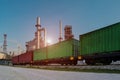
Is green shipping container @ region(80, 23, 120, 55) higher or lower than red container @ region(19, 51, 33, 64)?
higher

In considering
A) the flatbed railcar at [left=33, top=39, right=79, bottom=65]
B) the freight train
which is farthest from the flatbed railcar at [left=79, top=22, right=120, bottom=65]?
the flatbed railcar at [left=33, top=39, right=79, bottom=65]

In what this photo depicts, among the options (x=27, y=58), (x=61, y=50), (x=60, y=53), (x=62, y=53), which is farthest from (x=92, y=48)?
(x=27, y=58)

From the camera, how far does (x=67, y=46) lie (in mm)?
26328

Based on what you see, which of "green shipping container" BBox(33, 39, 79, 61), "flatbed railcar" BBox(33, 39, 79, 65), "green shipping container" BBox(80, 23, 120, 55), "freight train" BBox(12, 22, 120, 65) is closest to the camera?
"green shipping container" BBox(80, 23, 120, 55)

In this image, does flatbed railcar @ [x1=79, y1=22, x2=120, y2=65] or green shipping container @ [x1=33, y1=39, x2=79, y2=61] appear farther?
green shipping container @ [x1=33, y1=39, x2=79, y2=61]

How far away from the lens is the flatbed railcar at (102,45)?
17.6 meters

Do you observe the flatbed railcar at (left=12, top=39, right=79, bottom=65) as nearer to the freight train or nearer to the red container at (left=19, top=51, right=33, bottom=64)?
the freight train

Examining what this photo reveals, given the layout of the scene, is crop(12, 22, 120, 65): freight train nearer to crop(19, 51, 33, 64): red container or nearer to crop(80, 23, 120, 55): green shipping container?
crop(80, 23, 120, 55): green shipping container

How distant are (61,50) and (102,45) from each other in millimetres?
9615

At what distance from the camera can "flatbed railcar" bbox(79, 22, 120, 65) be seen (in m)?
17.6

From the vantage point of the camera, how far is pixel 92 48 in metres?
21.0

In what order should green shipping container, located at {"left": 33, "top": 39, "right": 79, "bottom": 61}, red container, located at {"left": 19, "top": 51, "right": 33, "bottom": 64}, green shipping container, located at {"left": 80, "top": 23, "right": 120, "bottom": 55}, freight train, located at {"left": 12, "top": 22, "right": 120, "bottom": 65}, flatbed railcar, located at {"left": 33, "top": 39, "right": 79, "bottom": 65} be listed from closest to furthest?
green shipping container, located at {"left": 80, "top": 23, "right": 120, "bottom": 55}
freight train, located at {"left": 12, "top": 22, "right": 120, "bottom": 65}
flatbed railcar, located at {"left": 33, "top": 39, "right": 79, "bottom": 65}
green shipping container, located at {"left": 33, "top": 39, "right": 79, "bottom": 61}
red container, located at {"left": 19, "top": 51, "right": 33, "bottom": 64}

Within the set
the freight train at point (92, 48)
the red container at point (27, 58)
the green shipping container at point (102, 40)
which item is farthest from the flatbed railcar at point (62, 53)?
the red container at point (27, 58)

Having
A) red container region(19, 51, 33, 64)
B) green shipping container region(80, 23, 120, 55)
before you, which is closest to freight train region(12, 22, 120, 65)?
green shipping container region(80, 23, 120, 55)
